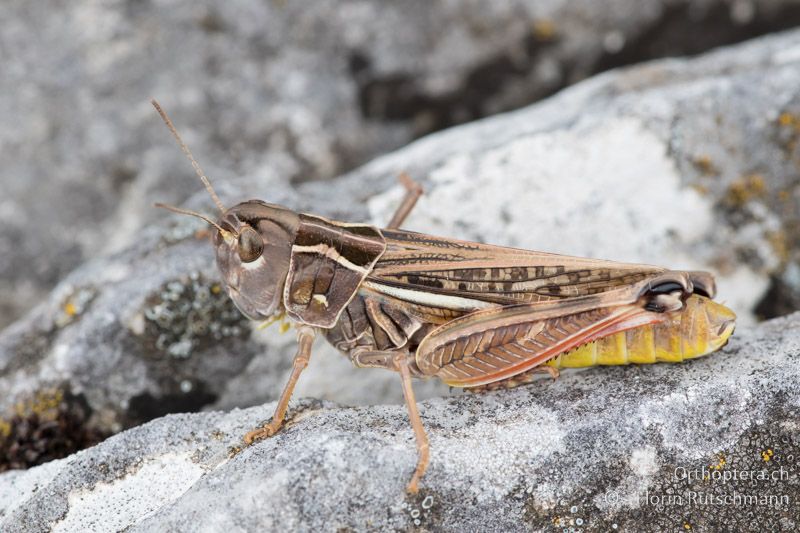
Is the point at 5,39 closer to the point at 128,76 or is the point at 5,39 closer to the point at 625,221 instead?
the point at 128,76

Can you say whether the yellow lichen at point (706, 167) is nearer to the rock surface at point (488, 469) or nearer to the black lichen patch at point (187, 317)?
the rock surface at point (488, 469)

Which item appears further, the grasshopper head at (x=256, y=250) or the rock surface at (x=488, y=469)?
→ the grasshopper head at (x=256, y=250)

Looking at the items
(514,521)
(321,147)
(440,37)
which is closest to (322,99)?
(321,147)

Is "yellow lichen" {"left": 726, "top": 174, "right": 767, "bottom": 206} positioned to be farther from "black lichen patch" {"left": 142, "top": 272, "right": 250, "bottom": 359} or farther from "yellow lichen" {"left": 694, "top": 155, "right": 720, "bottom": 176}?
"black lichen patch" {"left": 142, "top": 272, "right": 250, "bottom": 359}

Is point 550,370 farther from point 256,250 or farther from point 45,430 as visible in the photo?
point 45,430

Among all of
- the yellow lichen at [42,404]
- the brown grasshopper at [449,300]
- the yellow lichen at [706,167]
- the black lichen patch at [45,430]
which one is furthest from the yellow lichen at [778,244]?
the yellow lichen at [42,404]

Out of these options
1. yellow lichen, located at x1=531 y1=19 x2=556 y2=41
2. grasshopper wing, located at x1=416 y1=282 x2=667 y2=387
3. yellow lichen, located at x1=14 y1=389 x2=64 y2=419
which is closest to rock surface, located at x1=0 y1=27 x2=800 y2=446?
yellow lichen, located at x1=14 y1=389 x2=64 y2=419
